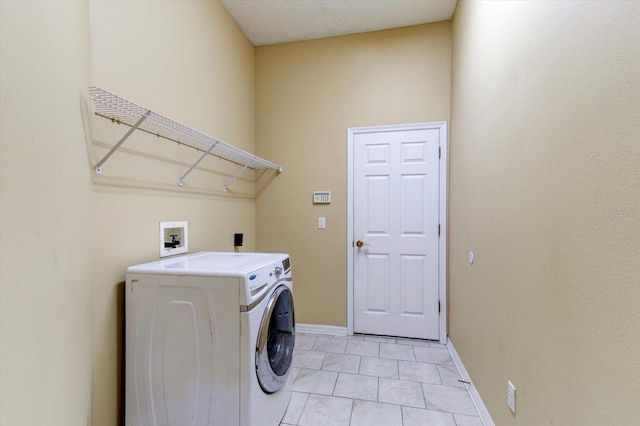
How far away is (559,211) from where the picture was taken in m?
0.97

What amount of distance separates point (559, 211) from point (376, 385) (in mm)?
1677

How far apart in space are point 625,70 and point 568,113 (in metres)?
0.23

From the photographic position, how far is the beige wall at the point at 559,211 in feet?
2.31

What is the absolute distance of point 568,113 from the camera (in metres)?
0.92

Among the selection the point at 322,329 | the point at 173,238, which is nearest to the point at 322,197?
the point at 322,329

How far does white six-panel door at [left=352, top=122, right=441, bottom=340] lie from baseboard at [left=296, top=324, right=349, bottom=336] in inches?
6.3

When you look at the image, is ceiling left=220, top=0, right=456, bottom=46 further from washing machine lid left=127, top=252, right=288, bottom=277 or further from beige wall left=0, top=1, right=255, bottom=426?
washing machine lid left=127, top=252, right=288, bottom=277

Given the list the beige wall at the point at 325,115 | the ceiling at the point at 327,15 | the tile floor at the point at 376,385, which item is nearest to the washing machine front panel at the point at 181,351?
the tile floor at the point at 376,385

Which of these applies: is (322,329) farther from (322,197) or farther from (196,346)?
(196,346)

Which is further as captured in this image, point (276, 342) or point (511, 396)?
point (276, 342)

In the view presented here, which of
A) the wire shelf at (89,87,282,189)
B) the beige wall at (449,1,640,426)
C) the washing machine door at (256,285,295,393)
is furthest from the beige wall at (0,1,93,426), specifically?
the beige wall at (449,1,640,426)

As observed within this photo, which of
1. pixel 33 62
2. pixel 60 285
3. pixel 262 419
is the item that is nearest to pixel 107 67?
pixel 33 62

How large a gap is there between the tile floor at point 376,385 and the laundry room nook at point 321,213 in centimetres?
2

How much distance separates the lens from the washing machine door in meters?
1.36
